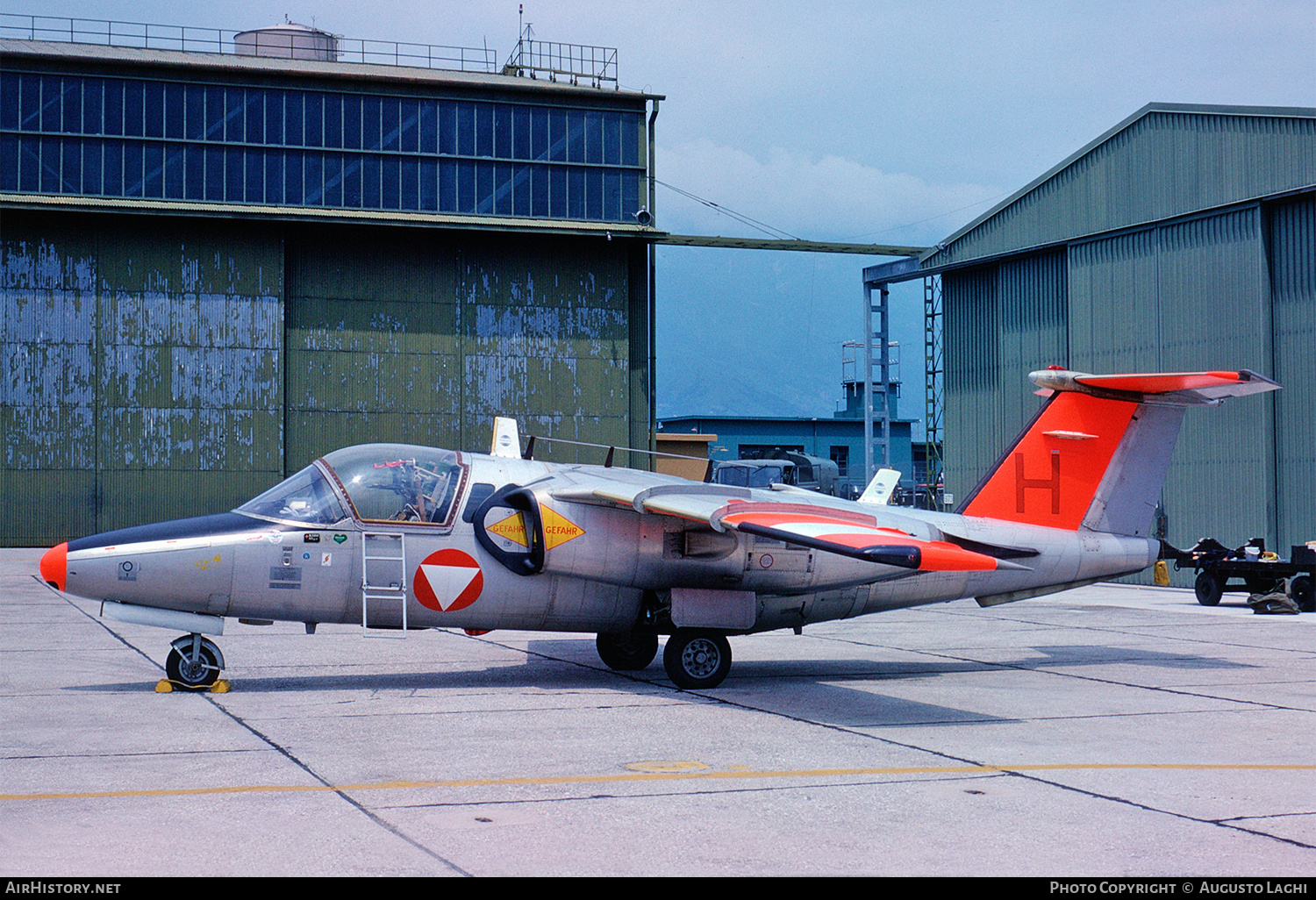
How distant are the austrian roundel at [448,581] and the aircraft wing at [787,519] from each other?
4.06ft

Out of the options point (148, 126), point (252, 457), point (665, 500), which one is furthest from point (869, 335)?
point (665, 500)

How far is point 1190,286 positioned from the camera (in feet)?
97.8

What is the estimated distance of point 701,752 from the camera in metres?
9.58

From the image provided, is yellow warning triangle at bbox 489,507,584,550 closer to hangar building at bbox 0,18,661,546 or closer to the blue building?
hangar building at bbox 0,18,661,546

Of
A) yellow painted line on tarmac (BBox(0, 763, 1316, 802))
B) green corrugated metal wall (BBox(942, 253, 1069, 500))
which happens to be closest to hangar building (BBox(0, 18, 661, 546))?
green corrugated metal wall (BBox(942, 253, 1069, 500))

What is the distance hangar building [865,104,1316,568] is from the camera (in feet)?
90.2

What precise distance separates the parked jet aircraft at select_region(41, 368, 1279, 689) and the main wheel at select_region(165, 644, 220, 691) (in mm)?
18

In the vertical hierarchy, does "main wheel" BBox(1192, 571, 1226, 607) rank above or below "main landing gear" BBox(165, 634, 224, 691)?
below

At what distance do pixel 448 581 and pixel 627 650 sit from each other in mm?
2816

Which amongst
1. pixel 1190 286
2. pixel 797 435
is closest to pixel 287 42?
pixel 1190 286

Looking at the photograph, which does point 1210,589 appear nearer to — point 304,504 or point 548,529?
point 548,529

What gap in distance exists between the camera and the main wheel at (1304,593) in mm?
23984

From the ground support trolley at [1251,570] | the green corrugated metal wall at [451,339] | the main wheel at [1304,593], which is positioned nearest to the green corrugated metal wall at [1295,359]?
the ground support trolley at [1251,570]

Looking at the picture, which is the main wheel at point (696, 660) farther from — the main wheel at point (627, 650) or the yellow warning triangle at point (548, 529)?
the yellow warning triangle at point (548, 529)
